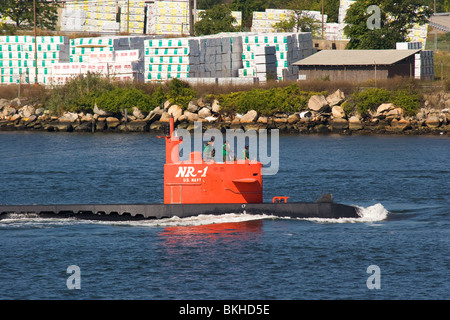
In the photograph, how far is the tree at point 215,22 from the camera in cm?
12144

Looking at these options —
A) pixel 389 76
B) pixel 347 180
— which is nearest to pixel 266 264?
pixel 347 180

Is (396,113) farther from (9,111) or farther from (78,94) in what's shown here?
(9,111)

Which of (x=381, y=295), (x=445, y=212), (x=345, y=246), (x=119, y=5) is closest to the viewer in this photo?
(x=381, y=295)

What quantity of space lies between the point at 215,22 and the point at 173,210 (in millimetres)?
90185

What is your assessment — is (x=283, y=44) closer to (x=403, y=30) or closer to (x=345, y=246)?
(x=403, y=30)

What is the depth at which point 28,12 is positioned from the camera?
127m

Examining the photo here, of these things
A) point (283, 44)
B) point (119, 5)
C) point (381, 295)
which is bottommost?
point (381, 295)

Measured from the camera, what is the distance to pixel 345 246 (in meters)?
32.5

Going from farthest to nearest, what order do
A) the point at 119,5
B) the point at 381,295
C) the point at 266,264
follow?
1. the point at 119,5
2. the point at 266,264
3. the point at 381,295

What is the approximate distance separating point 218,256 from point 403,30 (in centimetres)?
8310

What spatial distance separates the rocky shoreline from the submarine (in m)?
47.9

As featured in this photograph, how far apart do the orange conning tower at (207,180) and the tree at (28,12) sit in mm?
95711

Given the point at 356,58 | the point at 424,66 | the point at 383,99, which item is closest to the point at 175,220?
the point at 383,99

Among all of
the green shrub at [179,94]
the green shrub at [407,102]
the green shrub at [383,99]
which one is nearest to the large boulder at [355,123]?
the green shrub at [383,99]
